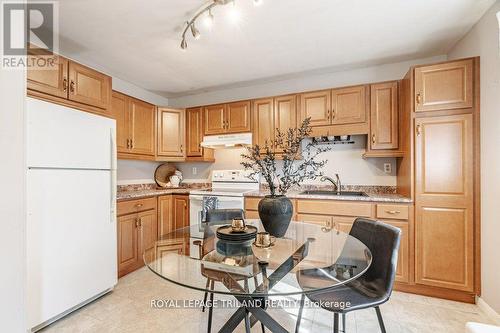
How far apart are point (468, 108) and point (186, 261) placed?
Answer: 2.64 meters

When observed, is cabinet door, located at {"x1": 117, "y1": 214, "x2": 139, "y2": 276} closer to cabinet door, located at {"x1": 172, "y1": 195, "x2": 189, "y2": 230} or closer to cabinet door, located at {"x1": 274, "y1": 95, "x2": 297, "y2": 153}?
cabinet door, located at {"x1": 172, "y1": 195, "x2": 189, "y2": 230}

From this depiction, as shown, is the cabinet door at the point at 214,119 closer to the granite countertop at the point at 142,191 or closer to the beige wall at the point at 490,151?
the granite countertop at the point at 142,191

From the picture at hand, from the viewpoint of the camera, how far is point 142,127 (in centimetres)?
328

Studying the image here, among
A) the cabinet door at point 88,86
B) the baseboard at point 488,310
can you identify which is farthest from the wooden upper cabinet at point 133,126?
the baseboard at point 488,310

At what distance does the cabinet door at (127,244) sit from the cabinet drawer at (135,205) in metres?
0.07

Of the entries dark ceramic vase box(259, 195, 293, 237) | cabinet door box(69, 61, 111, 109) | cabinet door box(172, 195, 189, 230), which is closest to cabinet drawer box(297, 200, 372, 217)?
dark ceramic vase box(259, 195, 293, 237)

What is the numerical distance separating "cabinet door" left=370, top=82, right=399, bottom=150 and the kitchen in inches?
0.4

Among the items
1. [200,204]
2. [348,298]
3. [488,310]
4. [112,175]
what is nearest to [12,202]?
[112,175]

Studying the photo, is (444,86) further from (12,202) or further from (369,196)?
(12,202)

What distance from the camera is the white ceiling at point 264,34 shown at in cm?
187

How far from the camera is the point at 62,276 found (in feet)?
6.20

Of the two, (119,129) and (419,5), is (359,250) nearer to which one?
(419,5)

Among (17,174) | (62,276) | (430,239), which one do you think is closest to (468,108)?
(430,239)

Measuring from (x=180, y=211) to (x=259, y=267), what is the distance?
92.2 inches
